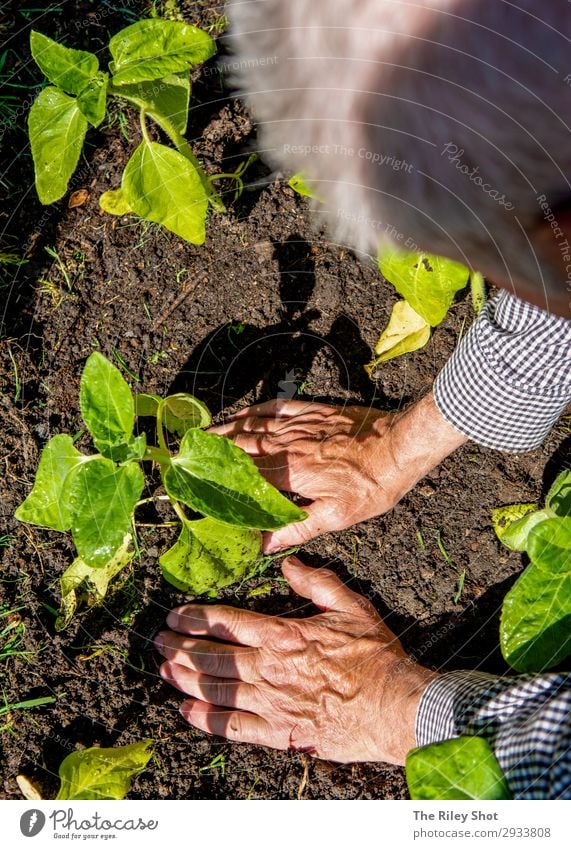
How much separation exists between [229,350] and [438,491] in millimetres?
525

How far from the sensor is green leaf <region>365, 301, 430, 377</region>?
1.48 metres

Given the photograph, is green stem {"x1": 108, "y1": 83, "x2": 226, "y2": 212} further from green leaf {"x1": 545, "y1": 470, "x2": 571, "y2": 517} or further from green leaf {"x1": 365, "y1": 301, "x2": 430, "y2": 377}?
green leaf {"x1": 545, "y1": 470, "x2": 571, "y2": 517}

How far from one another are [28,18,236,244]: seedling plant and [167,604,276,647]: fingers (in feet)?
2.39

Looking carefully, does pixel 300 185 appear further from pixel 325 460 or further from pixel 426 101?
pixel 426 101

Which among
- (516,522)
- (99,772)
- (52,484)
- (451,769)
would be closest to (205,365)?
(52,484)

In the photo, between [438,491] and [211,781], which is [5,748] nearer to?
[211,781]

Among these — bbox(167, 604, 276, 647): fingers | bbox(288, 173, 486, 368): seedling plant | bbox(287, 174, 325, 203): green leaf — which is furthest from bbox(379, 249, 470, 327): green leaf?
bbox(167, 604, 276, 647): fingers

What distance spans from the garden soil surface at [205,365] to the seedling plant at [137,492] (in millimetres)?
226

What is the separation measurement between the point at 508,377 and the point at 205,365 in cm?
62

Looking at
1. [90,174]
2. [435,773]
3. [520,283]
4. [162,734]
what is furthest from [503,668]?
[90,174]

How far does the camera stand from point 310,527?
1445mm

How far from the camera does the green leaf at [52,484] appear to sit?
1.20 metres

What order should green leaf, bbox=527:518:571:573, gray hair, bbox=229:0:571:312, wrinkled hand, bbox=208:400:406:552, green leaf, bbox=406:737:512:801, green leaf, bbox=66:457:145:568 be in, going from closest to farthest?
gray hair, bbox=229:0:571:312, green leaf, bbox=406:737:512:801, green leaf, bbox=66:457:145:568, green leaf, bbox=527:518:571:573, wrinkled hand, bbox=208:400:406:552
